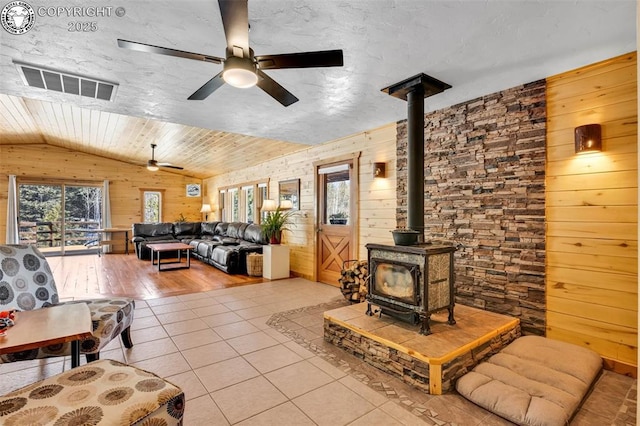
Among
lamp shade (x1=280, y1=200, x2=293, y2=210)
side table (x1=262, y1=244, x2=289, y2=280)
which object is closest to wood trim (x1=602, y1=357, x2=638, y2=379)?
side table (x1=262, y1=244, x2=289, y2=280)

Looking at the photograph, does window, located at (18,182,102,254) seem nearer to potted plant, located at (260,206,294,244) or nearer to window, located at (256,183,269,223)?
window, located at (256,183,269,223)

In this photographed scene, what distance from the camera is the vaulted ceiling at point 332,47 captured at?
6.36 ft

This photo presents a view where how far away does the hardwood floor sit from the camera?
16.0 ft

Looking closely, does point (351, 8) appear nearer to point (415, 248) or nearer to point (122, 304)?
point (415, 248)

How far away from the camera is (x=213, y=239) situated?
8.38 metres

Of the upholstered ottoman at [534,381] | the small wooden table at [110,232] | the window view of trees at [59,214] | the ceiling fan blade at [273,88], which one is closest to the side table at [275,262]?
the ceiling fan blade at [273,88]

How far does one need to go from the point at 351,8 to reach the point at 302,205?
4.35m

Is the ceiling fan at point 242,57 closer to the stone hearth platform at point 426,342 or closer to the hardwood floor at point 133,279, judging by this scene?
the stone hearth platform at point 426,342

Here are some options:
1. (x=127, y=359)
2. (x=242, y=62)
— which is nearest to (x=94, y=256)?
(x=127, y=359)

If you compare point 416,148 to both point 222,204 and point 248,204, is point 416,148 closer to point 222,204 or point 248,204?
point 248,204

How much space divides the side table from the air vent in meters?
3.53

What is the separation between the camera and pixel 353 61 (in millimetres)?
2551

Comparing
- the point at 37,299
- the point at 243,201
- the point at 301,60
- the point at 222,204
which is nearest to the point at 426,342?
the point at 301,60

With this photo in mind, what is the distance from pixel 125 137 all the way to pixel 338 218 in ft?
Result: 17.7
